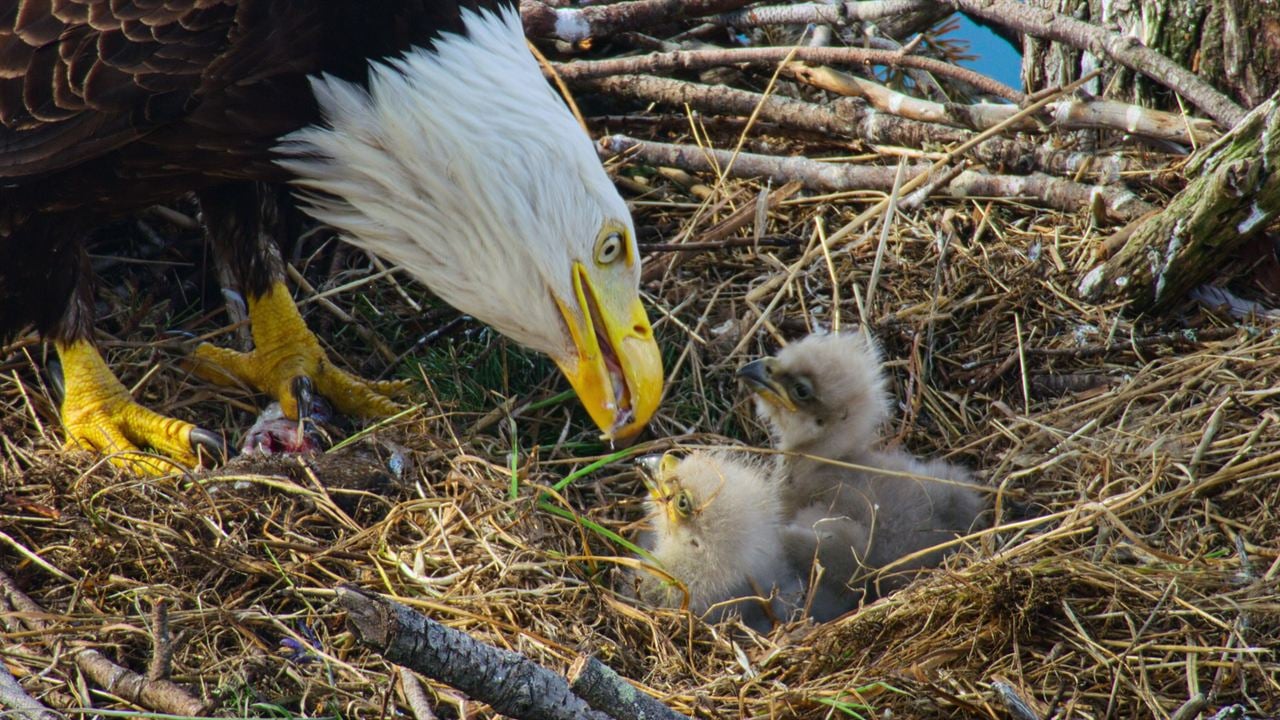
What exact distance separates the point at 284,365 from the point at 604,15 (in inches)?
66.7

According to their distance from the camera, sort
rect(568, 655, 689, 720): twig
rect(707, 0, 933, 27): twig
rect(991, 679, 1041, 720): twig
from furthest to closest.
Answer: rect(707, 0, 933, 27): twig
rect(991, 679, 1041, 720): twig
rect(568, 655, 689, 720): twig

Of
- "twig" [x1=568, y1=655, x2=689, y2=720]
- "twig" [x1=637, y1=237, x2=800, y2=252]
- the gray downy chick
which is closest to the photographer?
"twig" [x1=568, y1=655, x2=689, y2=720]

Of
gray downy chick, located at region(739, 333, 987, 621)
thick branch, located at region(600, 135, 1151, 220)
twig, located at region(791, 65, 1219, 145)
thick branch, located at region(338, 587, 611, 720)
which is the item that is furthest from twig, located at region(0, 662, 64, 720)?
twig, located at region(791, 65, 1219, 145)

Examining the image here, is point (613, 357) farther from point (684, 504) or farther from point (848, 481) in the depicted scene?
point (848, 481)

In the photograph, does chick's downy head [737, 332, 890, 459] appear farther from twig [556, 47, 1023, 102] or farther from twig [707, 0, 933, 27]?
twig [707, 0, 933, 27]

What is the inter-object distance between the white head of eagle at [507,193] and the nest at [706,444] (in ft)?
1.14

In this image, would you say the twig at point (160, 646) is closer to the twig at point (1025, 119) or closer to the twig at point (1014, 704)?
the twig at point (1014, 704)

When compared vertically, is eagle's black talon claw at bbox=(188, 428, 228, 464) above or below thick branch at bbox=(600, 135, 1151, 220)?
below

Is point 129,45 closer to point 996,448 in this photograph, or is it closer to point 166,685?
point 166,685

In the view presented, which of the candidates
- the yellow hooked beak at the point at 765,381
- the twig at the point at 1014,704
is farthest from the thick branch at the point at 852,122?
the twig at the point at 1014,704

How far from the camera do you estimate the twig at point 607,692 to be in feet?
5.63

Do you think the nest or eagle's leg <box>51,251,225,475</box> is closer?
the nest

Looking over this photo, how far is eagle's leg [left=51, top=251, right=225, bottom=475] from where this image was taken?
10.5ft

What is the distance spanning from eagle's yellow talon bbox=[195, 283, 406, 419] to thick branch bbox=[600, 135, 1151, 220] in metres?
1.19
